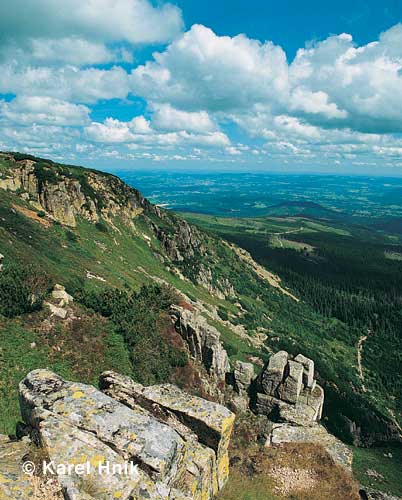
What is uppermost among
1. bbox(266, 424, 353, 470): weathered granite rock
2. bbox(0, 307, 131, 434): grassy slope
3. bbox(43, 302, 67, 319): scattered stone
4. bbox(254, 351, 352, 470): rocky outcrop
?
bbox(43, 302, 67, 319): scattered stone

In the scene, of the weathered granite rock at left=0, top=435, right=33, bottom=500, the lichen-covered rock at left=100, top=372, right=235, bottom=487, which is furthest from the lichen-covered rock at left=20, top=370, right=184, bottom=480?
the lichen-covered rock at left=100, top=372, right=235, bottom=487

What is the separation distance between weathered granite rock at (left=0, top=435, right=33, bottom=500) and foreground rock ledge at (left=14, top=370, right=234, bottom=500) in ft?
2.28

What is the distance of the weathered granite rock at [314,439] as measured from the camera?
71.7 ft

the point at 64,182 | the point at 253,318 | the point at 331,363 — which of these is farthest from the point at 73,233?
the point at 331,363

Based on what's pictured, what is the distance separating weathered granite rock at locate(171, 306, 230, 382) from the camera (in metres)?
38.5

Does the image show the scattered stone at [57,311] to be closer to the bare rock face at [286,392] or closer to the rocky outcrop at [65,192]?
the bare rock face at [286,392]

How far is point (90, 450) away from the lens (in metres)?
10.6

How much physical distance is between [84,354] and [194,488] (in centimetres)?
1842

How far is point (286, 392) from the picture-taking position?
39719 millimetres

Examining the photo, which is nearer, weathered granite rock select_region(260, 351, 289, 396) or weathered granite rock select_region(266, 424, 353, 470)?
weathered granite rock select_region(266, 424, 353, 470)

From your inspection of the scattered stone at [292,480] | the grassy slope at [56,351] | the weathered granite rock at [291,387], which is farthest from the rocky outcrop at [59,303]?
the weathered granite rock at [291,387]

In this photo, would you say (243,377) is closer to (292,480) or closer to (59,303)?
(292,480)

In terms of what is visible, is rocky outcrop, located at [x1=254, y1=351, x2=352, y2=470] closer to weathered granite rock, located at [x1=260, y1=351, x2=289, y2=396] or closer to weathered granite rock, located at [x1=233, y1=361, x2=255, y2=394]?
weathered granite rock, located at [x1=260, y1=351, x2=289, y2=396]

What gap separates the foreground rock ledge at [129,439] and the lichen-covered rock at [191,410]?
48 mm
